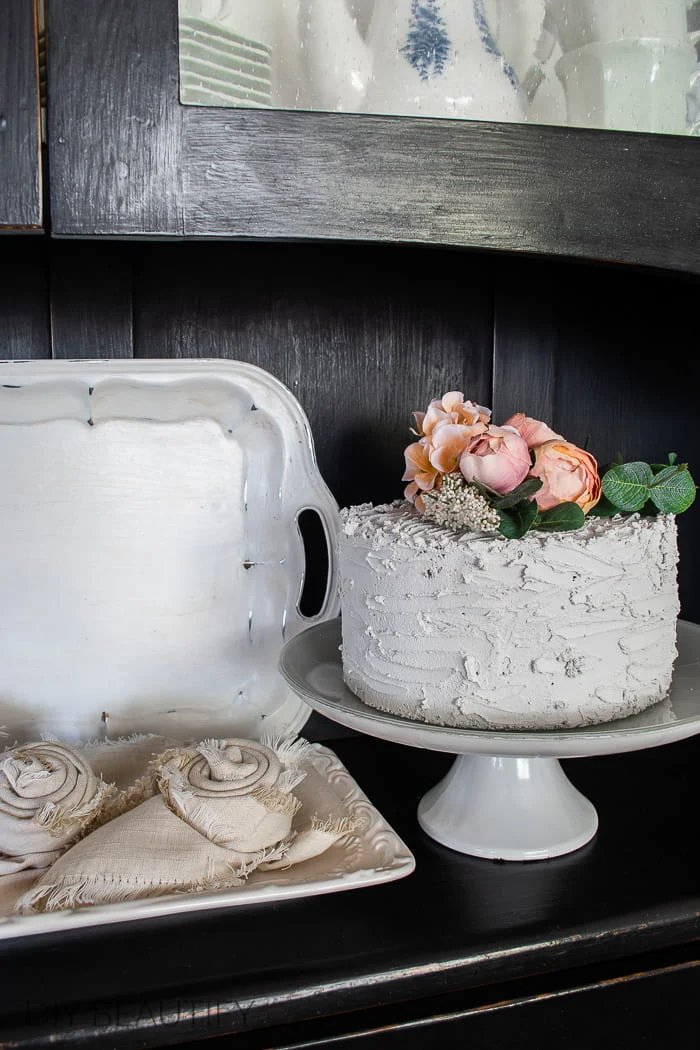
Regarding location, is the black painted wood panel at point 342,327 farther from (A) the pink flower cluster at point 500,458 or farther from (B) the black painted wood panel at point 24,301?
(A) the pink flower cluster at point 500,458

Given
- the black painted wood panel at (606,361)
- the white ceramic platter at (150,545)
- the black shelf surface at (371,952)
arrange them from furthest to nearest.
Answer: the black painted wood panel at (606,361) < the white ceramic platter at (150,545) < the black shelf surface at (371,952)

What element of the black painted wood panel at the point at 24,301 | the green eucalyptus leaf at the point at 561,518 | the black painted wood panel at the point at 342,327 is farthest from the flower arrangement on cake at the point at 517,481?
the black painted wood panel at the point at 24,301

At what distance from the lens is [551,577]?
506 millimetres

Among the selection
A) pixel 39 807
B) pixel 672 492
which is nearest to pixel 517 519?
pixel 672 492

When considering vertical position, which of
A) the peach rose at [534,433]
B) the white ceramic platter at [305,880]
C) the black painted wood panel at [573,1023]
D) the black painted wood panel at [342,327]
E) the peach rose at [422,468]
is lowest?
the black painted wood panel at [573,1023]

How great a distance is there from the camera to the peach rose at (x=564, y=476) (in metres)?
0.54

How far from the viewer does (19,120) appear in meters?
0.50

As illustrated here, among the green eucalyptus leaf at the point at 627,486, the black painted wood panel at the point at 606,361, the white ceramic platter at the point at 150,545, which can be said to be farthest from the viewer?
the black painted wood panel at the point at 606,361

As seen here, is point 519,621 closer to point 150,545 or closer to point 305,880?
point 305,880

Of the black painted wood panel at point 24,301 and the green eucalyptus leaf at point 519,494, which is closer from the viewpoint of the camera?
the green eucalyptus leaf at point 519,494

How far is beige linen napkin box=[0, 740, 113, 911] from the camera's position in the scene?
0.52 meters

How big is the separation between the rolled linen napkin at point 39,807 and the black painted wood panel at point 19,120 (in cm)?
32

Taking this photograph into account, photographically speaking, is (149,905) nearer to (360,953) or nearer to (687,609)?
(360,953)

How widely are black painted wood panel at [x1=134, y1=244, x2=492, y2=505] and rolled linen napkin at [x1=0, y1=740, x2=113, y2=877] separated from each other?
0.36 meters
